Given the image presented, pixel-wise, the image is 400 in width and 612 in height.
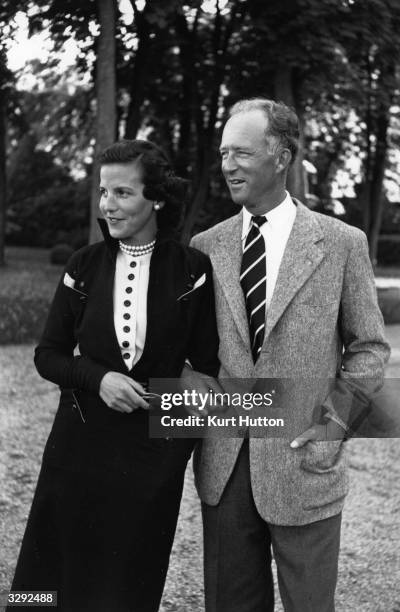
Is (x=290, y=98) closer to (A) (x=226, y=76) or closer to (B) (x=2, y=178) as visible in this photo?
(A) (x=226, y=76)

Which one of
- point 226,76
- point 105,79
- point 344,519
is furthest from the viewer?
point 226,76

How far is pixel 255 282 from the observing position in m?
2.53

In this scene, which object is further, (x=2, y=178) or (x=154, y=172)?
(x=2, y=178)

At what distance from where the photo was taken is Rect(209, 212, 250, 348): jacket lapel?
8.14 ft

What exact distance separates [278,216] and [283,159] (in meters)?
0.18

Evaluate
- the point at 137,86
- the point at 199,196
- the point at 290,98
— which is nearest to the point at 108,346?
the point at 290,98

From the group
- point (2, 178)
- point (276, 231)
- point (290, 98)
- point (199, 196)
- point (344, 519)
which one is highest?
point (290, 98)

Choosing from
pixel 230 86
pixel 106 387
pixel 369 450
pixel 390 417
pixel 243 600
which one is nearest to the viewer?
pixel 106 387

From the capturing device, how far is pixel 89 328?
99.3 inches

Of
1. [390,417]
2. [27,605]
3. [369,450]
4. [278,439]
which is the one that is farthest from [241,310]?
[369,450]

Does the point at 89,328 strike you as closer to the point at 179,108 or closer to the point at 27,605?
the point at 27,605

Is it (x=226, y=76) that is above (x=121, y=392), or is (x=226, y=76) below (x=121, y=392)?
above

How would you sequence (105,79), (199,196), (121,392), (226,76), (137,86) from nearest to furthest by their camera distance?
(121,392), (105,79), (137,86), (226,76), (199,196)

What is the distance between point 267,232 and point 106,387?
2.29ft
